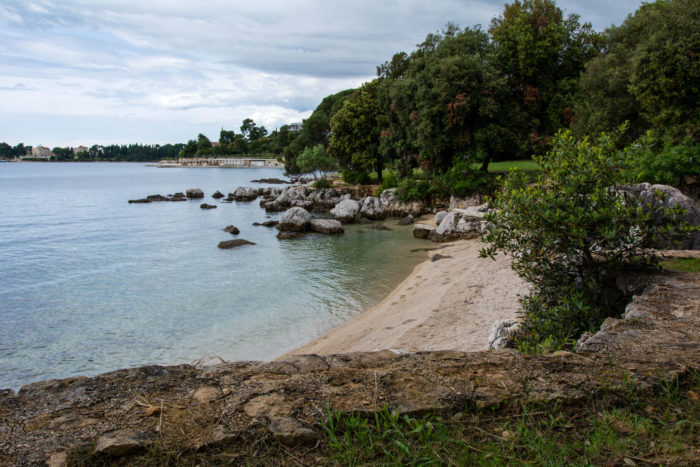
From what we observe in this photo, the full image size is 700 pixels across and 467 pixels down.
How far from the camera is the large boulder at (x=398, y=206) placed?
3478cm

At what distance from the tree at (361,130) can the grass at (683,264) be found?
3775 centimetres

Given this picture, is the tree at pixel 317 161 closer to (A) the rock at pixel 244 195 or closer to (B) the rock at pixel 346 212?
(A) the rock at pixel 244 195

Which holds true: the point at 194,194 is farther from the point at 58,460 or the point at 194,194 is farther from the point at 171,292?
the point at 58,460

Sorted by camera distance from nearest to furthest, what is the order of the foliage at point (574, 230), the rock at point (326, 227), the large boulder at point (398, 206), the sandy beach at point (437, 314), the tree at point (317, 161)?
the foliage at point (574, 230)
the sandy beach at point (437, 314)
the rock at point (326, 227)
the large boulder at point (398, 206)
the tree at point (317, 161)

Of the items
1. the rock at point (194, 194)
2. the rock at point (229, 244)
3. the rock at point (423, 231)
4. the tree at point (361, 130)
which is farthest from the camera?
the rock at point (194, 194)

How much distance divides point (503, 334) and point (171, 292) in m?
13.2

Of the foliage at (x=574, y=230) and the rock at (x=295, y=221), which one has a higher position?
the foliage at (x=574, y=230)

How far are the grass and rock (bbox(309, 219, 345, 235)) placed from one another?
871 inches

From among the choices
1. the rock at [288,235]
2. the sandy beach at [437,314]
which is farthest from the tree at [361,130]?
the sandy beach at [437,314]

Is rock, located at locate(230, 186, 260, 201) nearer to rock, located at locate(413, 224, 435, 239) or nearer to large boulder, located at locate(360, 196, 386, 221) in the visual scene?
large boulder, located at locate(360, 196, 386, 221)

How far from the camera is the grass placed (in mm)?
7098

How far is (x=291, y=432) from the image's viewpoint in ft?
9.48

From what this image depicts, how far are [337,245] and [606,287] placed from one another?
1856 cm

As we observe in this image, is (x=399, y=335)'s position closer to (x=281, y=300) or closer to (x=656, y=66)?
(x=281, y=300)
